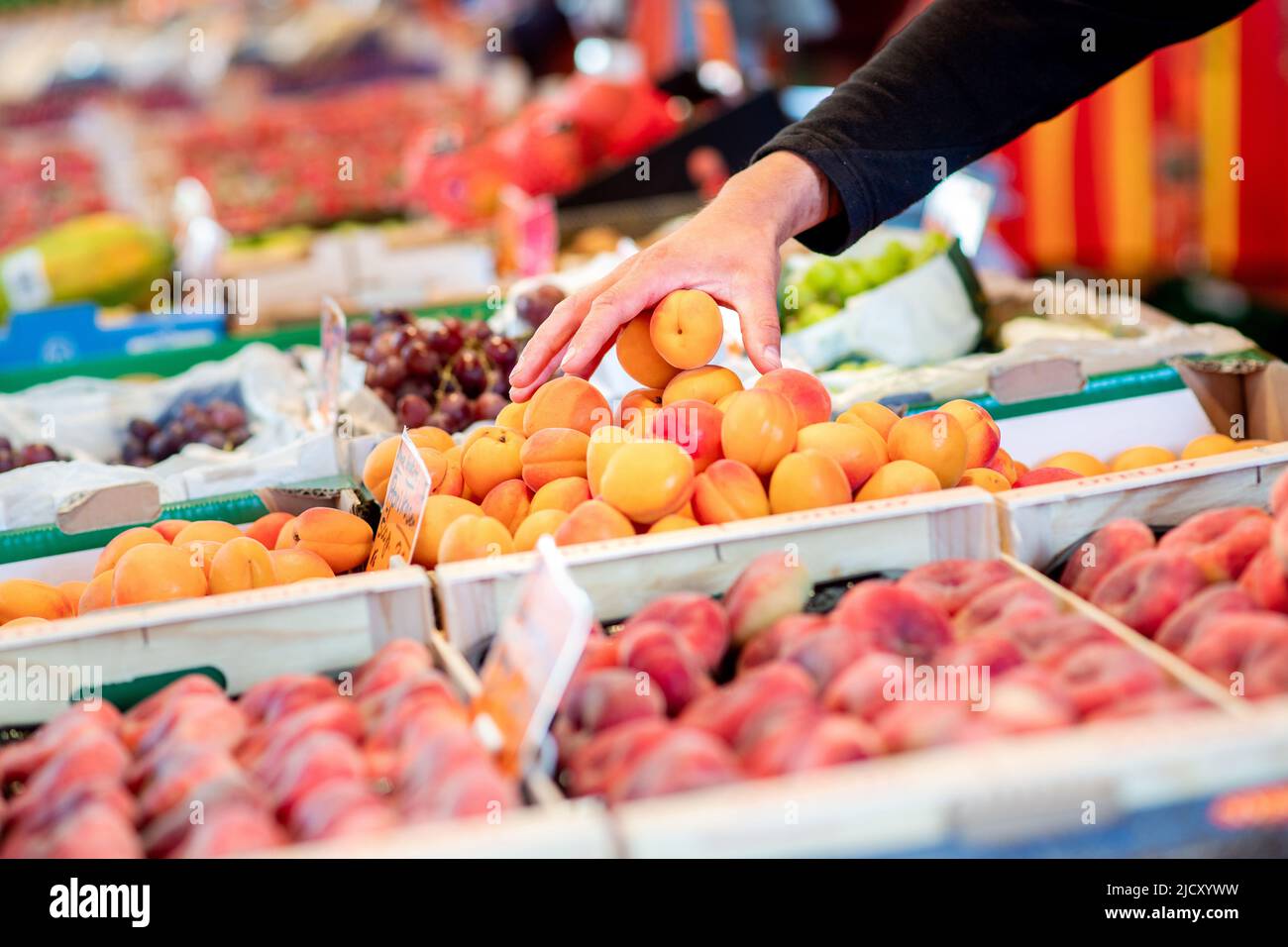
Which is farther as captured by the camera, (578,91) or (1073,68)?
(578,91)

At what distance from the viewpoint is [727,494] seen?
4.64 feet

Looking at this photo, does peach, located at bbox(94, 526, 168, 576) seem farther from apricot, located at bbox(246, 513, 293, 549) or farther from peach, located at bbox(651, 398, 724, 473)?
peach, located at bbox(651, 398, 724, 473)

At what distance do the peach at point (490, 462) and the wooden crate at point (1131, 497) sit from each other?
1.95ft

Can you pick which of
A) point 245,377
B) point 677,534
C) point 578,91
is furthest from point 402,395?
point 578,91

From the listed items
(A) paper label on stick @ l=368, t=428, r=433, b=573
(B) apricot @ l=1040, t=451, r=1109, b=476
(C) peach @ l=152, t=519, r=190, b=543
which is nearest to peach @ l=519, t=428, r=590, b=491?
(A) paper label on stick @ l=368, t=428, r=433, b=573

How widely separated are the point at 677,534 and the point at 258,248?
151 inches

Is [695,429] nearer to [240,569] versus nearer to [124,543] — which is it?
[240,569]

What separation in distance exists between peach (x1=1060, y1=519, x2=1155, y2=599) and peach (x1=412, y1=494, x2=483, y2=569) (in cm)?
66

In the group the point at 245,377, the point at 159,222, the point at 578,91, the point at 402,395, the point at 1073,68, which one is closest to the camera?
the point at 1073,68

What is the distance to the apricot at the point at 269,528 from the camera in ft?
5.67

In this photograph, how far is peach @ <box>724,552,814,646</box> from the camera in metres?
1.24

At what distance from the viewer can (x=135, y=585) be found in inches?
57.4

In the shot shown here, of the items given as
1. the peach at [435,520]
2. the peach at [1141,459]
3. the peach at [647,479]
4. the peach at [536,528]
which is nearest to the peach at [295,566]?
the peach at [435,520]
